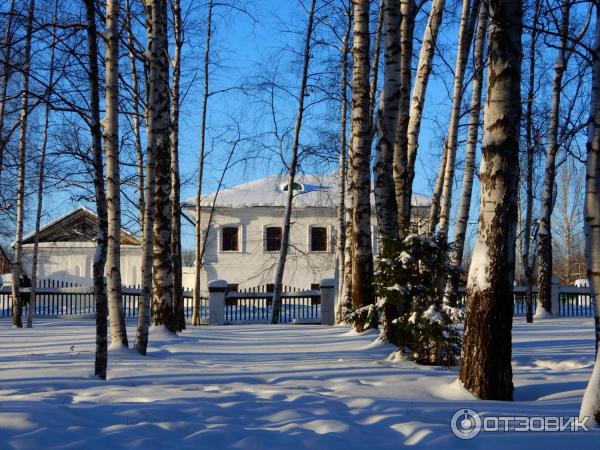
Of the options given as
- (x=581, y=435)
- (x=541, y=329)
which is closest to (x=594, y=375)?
(x=581, y=435)

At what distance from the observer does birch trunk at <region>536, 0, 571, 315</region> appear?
17.4m

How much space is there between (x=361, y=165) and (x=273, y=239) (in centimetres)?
2361

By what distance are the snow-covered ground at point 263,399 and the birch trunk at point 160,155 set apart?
4.69ft

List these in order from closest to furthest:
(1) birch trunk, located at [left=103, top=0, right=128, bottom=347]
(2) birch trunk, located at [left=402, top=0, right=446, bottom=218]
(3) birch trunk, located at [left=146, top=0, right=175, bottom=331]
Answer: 1. (1) birch trunk, located at [left=103, top=0, right=128, bottom=347]
2. (3) birch trunk, located at [left=146, top=0, right=175, bottom=331]
3. (2) birch trunk, located at [left=402, top=0, right=446, bottom=218]

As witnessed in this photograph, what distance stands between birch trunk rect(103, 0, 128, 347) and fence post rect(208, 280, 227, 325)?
11242 millimetres

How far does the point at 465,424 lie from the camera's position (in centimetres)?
478

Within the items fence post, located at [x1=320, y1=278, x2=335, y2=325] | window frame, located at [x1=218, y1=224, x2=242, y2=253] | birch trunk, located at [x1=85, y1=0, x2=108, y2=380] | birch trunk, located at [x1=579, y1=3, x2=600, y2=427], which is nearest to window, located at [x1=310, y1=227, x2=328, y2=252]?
window frame, located at [x1=218, y1=224, x2=242, y2=253]

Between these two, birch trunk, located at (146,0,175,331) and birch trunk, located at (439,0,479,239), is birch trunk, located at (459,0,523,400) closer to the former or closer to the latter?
birch trunk, located at (146,0,175,331)

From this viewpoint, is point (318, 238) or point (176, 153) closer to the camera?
point (176, 153)

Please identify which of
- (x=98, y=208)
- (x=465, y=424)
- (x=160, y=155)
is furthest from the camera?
(x=160, y=155)

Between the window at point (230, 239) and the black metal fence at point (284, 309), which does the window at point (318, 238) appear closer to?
the window at point (230, 239)

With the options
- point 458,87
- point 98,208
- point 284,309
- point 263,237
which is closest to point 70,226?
point 263,237

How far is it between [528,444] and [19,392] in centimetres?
473

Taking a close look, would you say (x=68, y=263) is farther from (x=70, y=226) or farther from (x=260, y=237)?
(x=260, y=237)
